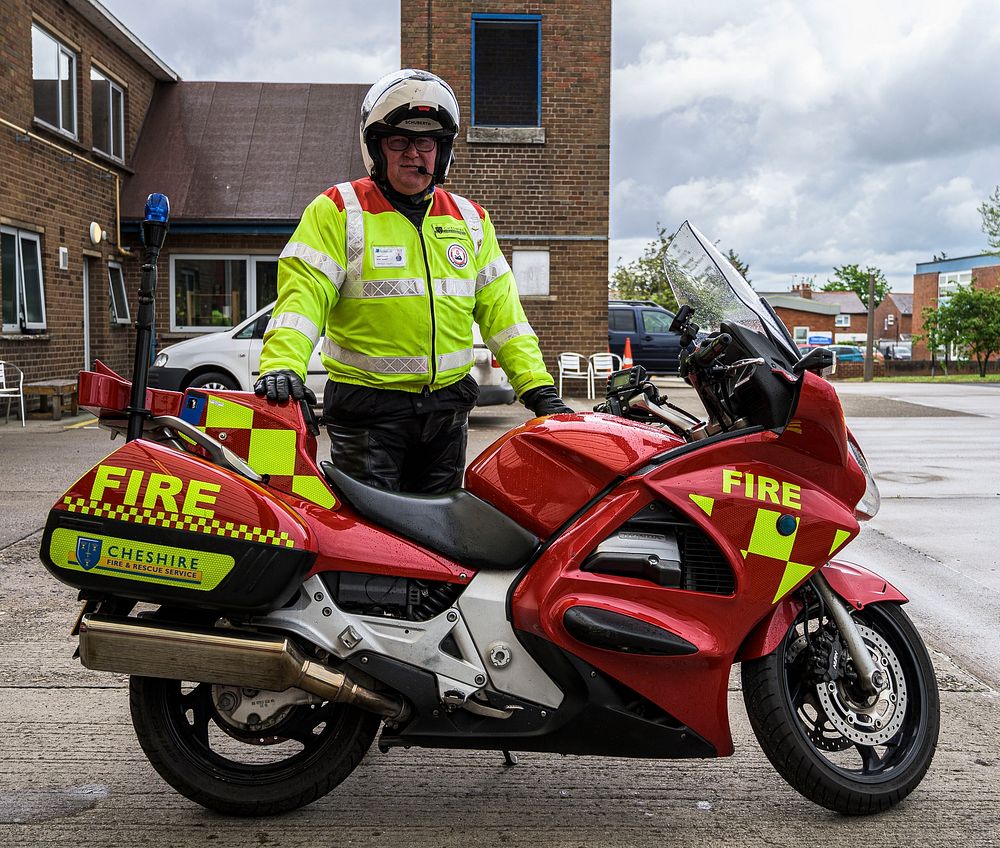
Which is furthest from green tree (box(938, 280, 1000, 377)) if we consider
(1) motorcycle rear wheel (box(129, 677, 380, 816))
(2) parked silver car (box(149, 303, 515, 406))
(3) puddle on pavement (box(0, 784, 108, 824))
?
(3) puddle on pavement (box(0, 784, 108, 824))

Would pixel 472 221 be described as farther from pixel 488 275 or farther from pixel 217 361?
pixel 217 361

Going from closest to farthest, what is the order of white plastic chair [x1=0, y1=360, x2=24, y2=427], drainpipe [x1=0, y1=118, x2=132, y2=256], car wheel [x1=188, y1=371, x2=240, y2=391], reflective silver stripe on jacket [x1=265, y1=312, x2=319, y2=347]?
1. reflective silver stripe on jacket [x1=265, y1=312, x2=319, y2=347]
2. white plastic chair [x1=0, y1=360, x2=24, y2=427]
3. car wheel [x1=188, y1=371, x2=240, y2=391]
4. drainpipe [x1=0, y1=118, x2=132, y2=256]

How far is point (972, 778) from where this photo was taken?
3.33m

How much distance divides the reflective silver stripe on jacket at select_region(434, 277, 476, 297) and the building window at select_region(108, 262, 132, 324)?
17.3 m

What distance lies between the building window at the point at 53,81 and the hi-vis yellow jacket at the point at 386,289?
1517cm

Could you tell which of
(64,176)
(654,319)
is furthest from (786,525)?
(654,319)

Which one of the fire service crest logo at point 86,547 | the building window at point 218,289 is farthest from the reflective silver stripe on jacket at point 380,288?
the building window at point 218,289

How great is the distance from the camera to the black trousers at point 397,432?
352 centimetres

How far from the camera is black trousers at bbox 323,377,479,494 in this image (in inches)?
138

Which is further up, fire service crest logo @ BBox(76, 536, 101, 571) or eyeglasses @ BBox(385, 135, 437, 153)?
eyeglasses @ BBox(385, 135, 437, 153)

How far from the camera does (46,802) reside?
3.12 m

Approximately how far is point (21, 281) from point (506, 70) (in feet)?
28.7

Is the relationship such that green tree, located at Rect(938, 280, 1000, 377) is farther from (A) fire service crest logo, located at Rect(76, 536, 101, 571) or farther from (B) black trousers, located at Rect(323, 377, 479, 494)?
(A) fire service crest logo, located at Rect(76, 536, 101, 571)

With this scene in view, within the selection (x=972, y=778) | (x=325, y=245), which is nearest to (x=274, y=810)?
(x=325, y=245)
